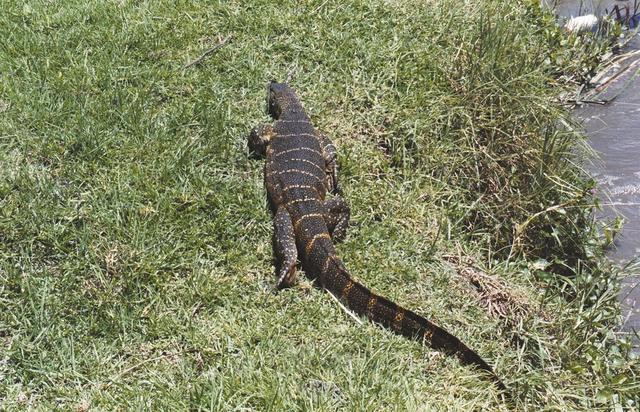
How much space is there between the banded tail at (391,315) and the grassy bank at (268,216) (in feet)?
0.27

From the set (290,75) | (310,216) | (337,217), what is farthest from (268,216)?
(290,75)

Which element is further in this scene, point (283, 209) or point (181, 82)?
point (181, 82)

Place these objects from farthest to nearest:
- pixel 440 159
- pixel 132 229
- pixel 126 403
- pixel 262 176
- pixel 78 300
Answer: pixel 440 159 < pixel 262 176 < pixel 132 229 < pixel 78 300 < pixel 126 403

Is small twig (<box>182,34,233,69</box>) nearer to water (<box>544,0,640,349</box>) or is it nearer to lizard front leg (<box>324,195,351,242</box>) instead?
lizard front leg (<box>324,195,351,242</box>)

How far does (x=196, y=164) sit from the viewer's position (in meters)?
5.42

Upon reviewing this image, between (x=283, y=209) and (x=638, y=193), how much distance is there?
3259 mm

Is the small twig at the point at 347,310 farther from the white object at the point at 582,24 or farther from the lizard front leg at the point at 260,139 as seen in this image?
the white object at the point at 582,24

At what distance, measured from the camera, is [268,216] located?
523 cm

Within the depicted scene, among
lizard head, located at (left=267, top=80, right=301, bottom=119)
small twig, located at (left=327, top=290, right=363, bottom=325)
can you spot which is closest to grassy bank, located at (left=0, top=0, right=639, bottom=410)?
small twig, located at (left=327, top=290, right=363, bottom=325)

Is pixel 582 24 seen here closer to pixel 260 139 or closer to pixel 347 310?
pixel 260 139

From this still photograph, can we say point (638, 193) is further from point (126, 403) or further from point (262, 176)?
point (126, 403)

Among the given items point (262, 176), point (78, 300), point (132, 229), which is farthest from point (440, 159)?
point (78, 300)

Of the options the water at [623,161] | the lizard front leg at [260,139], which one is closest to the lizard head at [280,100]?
the lizard front leg at [260,139]

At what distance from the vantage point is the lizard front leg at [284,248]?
472 cm
